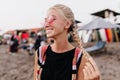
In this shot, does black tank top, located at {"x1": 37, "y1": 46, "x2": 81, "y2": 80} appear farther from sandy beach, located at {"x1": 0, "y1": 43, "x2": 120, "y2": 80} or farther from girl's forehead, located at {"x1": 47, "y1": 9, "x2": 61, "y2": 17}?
sandy beach, located at {"x1": 0, "y1": 43, "x2": 120, "y2": 80}

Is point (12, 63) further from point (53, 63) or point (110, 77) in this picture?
point (53, 63)

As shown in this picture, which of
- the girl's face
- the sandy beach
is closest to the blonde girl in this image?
the girl's face

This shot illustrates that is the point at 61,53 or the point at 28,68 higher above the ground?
the point at 61,53

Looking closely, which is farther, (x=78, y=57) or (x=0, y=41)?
(x=0, y=41)

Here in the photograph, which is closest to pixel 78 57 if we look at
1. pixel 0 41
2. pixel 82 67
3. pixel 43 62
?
pixel 82 67

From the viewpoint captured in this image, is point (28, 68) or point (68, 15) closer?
point (68, 15)

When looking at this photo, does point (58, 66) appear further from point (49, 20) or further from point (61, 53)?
point (49, 20)

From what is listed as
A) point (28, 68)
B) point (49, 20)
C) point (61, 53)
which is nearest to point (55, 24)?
point (49, 20)

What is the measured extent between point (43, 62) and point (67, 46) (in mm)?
198

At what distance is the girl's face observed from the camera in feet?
7.32

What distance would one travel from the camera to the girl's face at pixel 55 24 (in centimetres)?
223

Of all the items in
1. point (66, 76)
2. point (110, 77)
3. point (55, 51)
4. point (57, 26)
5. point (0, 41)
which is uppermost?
point (57, 26)

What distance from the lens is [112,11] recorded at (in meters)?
34.7

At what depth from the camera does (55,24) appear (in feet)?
7.36
